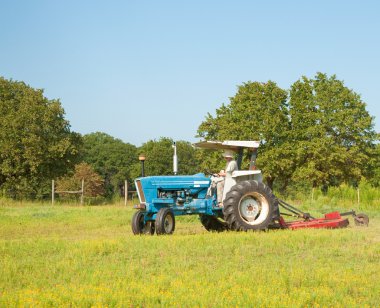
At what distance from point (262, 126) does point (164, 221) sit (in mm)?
31753

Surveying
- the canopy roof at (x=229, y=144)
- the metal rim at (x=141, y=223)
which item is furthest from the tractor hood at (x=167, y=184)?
the canopy roof at (x=229, y=144)

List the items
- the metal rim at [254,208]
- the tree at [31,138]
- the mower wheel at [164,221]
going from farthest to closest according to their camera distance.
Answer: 1. the tree at [31,138]
2. the metal rim at [254,208]
3. the mower wheel at [164,221]

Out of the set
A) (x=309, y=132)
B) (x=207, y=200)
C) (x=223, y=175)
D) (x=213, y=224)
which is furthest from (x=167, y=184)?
(x=309, y=132)

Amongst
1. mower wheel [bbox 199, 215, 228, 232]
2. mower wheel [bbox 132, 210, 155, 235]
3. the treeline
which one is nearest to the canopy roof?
mower wheel [bbox 199, 215, 228, 232]

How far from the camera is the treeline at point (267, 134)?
39.4 metres

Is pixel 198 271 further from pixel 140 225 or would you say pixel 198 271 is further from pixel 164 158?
pixel 164 158

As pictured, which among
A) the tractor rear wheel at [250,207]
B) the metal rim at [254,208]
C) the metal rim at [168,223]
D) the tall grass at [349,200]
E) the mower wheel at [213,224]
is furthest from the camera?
the tall grass at [349,200]

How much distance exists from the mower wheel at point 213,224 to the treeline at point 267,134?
21794mm

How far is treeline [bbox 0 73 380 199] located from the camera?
39.4 meters

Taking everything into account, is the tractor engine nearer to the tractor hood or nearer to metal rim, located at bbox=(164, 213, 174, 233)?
the tractor hood

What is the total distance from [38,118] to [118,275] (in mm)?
33477

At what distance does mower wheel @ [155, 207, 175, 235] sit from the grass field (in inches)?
61.1

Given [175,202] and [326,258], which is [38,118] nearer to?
[175,202]

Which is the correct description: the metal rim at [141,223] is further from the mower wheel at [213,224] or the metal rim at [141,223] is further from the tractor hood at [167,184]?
the mower wheel at [213,224]
